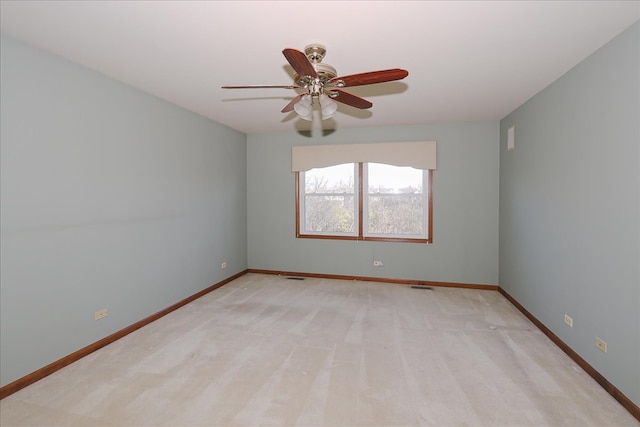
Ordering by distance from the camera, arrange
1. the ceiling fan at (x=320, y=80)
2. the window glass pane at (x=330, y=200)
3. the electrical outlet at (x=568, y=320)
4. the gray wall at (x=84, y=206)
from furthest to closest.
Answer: the window glass pane at (x=330, y=200) < the electrical outlet at (x=568, y=320) < the gray wall at (x=84, y=206) < the ceiling fan at (x=320, y=80)

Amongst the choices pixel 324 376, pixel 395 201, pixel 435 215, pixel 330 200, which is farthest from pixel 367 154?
pixel 324 376

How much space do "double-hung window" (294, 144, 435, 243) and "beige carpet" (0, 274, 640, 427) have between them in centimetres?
164

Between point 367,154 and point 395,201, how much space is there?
2.94 ft

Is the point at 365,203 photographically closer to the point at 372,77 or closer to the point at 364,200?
the point at 364,200

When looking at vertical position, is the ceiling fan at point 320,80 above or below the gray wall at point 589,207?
above

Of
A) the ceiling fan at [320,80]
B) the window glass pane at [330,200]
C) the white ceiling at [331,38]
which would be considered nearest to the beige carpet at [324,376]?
the window glass pane at [330,200]

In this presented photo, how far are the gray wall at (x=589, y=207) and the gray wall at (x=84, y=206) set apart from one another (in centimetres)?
417

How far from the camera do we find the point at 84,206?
274 cm

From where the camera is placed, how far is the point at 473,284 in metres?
4.82

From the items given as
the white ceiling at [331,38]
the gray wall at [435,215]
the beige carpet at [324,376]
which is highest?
the white ceiling at [331,38]

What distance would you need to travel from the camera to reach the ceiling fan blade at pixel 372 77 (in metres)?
1.90

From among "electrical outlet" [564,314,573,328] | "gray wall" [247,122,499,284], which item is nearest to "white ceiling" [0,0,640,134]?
"gray wall" [247,122,499,284]

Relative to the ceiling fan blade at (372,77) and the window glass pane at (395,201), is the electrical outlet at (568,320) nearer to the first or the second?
the window glass pane at (395,201)

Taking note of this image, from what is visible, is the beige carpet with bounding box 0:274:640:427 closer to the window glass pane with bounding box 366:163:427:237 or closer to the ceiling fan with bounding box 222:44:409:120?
the window glass pane with bounding box 366:163:427:237
